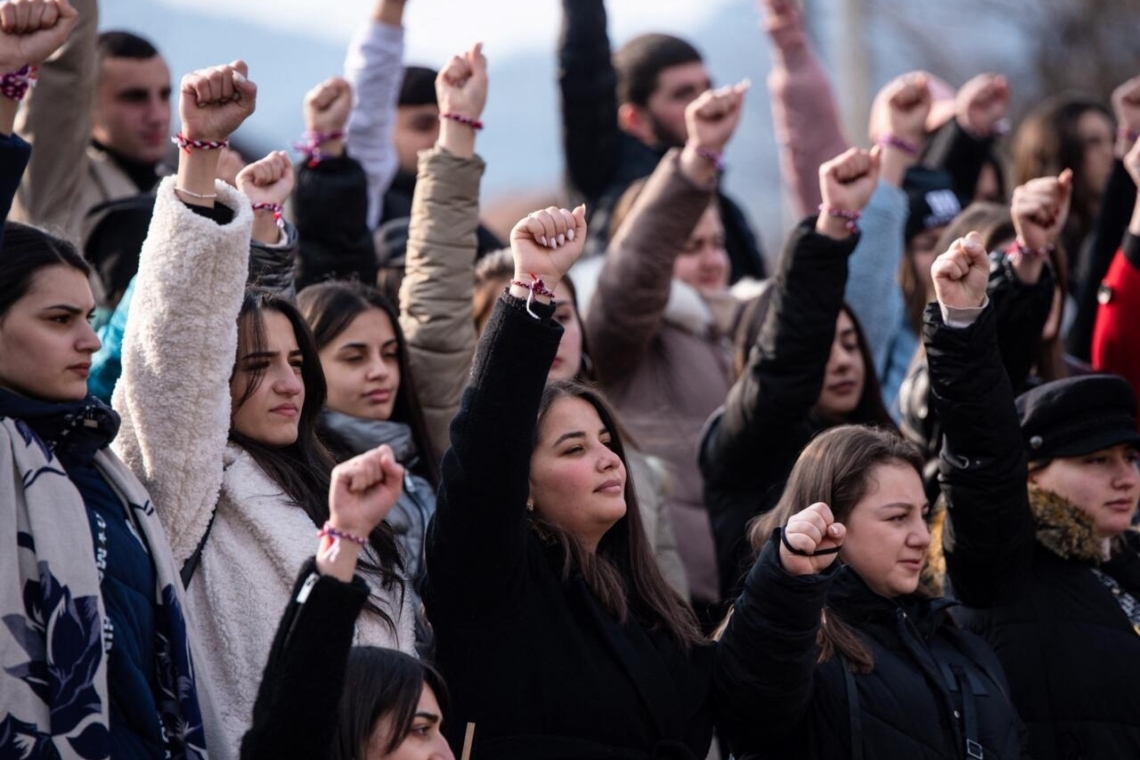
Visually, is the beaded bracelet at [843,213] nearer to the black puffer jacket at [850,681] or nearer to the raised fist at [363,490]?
the black puffer jacket at [850,681]

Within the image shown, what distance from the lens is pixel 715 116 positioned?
563 centimetres

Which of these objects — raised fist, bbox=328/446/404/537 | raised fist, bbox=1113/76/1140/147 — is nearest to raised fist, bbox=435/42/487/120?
raised fist, bbox=328/446/404/537

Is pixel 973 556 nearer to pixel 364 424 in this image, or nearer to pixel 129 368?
pixel 364 424

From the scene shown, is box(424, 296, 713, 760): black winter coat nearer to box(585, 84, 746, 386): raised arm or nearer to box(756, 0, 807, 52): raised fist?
box(585, 84, 746, 386): raised arm

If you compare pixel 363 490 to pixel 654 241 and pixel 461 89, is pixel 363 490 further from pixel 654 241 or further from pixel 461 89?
pixel 654 241

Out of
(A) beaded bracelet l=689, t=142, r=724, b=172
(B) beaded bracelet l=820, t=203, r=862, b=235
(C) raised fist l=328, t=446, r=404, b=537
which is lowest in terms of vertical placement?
(C) raised fist l=328, t=446, r=404, b=537

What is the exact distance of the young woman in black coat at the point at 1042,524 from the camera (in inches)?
179

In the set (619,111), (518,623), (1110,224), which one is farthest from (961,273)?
(619,111)

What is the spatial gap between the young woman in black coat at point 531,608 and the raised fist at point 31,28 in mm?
967

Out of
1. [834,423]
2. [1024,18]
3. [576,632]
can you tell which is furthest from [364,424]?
[1024,18]

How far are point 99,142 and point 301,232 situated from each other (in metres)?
1.27

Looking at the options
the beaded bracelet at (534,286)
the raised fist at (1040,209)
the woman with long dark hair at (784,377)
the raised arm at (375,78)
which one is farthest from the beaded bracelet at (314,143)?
the raised fist at (1040,209)

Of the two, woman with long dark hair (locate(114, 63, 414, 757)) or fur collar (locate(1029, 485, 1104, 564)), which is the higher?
woman with long dark hair (locate(114, 63, 414, 757))

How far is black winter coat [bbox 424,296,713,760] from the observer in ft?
12.0
